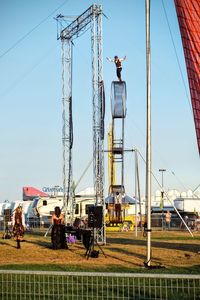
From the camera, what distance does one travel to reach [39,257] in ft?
60.4

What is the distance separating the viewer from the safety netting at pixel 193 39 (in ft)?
47.0

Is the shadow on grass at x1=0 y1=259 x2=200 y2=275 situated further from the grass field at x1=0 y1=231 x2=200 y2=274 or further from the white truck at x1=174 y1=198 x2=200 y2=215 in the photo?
the white truck at x1=174 y1=198 x2=200 y2=215

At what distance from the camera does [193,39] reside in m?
14.4

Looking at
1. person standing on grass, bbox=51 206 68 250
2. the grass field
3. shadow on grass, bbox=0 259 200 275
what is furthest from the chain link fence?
person standing on grass, bbox=51 206 68 250

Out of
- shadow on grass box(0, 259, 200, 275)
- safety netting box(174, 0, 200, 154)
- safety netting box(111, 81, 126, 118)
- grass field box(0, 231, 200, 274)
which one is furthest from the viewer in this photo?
safety netting box(111, 81, 126, 118)

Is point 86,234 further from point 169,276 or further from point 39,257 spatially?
point 169,276

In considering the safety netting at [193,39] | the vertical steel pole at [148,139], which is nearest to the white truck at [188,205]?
the vertical steel pole at [148,139]

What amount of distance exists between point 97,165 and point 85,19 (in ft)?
23.8

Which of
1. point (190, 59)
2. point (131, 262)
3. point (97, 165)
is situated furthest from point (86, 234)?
point (190, 59)

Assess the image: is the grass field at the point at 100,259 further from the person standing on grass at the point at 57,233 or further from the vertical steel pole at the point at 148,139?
the vertical steel pole at the point at 148,139

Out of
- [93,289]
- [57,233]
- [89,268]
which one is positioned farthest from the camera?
[57,233]

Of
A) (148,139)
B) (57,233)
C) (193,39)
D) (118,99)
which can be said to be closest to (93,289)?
(148,139)

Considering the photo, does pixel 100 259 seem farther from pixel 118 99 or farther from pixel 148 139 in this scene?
pixel 118 99

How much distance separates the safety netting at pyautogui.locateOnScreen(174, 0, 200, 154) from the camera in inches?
563
